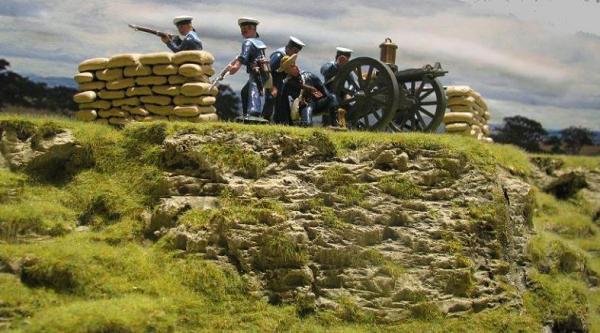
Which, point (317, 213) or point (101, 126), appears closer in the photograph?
point (317, 213)

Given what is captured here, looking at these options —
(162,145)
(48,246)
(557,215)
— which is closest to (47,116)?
(162,145)

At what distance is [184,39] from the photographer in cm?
1495

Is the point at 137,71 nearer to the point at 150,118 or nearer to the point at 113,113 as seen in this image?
the point at 150,118

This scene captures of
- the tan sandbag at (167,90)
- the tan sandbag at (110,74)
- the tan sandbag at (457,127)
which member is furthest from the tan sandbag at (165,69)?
the tan sandbag at (457,127)

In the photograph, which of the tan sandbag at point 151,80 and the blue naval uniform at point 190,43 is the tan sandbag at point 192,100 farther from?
the blue naval uniform at point 190,43

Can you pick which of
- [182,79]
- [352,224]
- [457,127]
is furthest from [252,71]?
[457,127]

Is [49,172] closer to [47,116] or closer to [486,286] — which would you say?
[47,116]

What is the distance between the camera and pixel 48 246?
1139cm

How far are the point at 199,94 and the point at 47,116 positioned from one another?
299 centimetres

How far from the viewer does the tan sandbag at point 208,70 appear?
14031 millimetres

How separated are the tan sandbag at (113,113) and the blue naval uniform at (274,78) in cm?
275

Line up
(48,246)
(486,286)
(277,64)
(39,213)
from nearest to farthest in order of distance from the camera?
(48,246)
(39,213)
(486,286)
(277,64)

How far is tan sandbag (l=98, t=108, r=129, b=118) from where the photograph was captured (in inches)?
575

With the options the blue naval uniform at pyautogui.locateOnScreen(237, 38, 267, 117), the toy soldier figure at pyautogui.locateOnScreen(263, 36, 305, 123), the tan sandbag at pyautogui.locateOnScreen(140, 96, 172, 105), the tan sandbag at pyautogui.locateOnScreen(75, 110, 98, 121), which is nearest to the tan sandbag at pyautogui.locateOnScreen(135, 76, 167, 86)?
the tan sandbag at pyautogui.locateOnScreen(140, 96, 172, 105)
